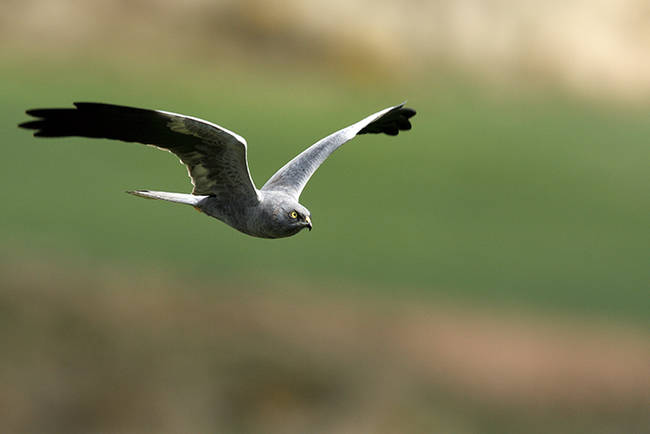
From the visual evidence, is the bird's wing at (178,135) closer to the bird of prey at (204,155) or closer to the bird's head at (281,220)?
the bird of prey at (204,155)

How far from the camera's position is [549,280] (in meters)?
27.1

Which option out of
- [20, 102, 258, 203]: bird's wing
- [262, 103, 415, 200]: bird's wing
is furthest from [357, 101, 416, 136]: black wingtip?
[20, 102, 258, 203]: bird's wing

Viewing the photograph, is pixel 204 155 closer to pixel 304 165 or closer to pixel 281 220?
pixel 281 220

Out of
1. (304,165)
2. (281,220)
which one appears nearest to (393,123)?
(304,165)

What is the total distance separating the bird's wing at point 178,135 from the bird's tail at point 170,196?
10cm

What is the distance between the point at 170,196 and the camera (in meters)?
8.23

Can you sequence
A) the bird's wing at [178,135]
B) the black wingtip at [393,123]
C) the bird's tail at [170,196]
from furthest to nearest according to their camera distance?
the black wingtip at [393,123]
the bird's tail at [170,196]
the bird's wing at [178,135]

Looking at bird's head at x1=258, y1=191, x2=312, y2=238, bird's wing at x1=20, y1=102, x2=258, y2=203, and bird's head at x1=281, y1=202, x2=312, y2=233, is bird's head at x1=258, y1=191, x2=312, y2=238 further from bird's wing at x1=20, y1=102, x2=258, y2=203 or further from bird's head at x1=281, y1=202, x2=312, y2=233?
bird's wing at x1=20, y1=102, x2=258, y2=203

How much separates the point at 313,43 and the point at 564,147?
30.8 feet

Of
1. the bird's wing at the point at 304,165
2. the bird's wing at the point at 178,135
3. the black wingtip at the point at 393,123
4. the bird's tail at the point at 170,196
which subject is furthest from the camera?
the black wingtip at the point at 393,123

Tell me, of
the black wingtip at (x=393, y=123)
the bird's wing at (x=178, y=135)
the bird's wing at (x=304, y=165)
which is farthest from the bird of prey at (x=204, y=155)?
the black wingtip at (x=393, y=123)

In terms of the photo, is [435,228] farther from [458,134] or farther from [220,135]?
[220,135]

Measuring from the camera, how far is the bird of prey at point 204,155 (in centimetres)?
797

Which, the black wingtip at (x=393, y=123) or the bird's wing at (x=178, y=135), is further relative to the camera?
the black wingtip at (x=393, y=123)
